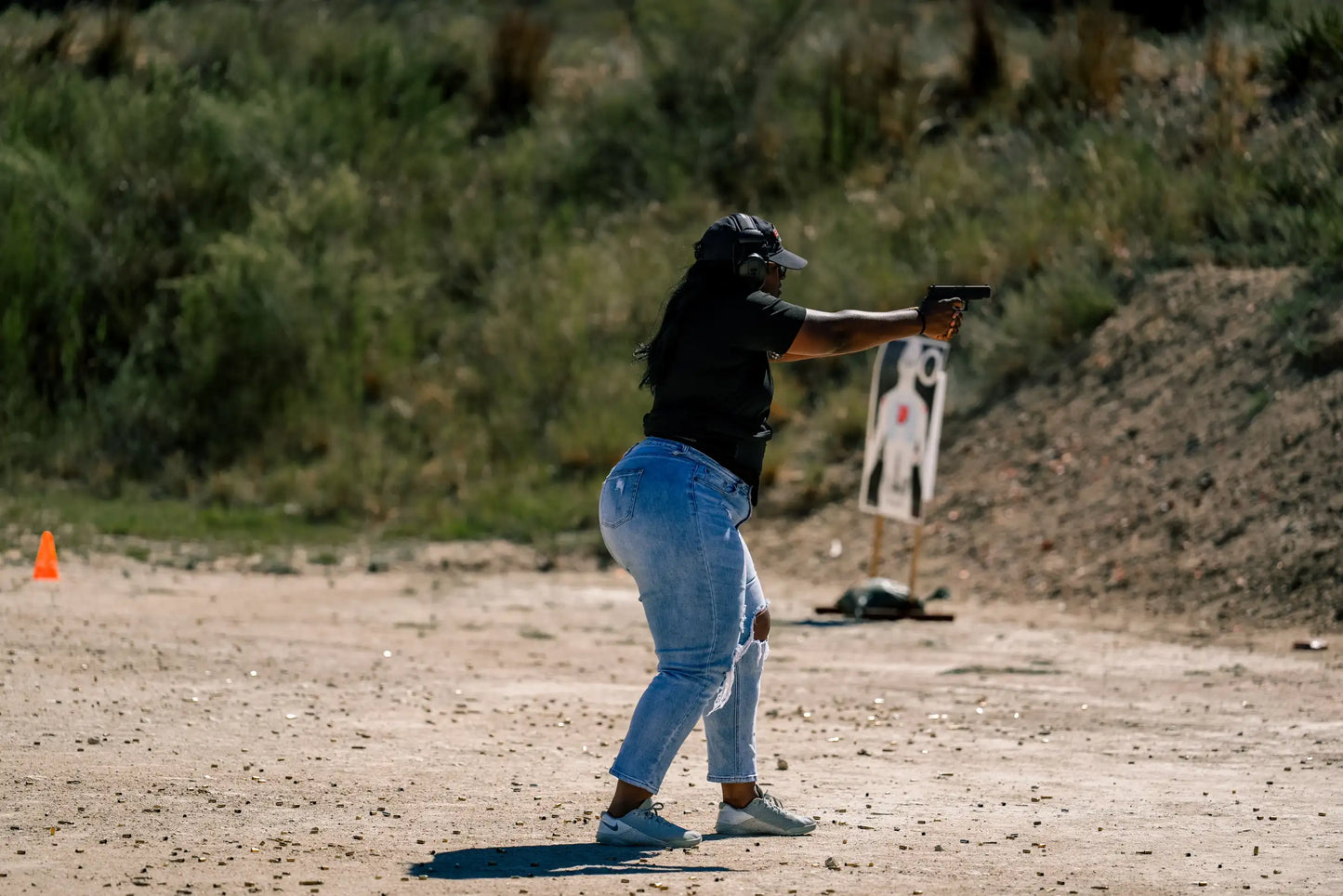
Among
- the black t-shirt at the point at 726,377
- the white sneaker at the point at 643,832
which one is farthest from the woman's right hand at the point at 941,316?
the white sneaker at the point at 643,832

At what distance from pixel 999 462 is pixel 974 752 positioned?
898 cm

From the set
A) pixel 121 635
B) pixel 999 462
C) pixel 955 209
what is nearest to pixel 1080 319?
pixel 999 462

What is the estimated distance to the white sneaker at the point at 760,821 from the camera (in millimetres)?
5988

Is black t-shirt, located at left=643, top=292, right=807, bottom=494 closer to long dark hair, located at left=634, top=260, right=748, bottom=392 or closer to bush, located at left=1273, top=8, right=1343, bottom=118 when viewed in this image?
long dark hair, located at left=634, top=260, right=748, bottom=392

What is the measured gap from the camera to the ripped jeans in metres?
5.56

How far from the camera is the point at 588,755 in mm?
7781

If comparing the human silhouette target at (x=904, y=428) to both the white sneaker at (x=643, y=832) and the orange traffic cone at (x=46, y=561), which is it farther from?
the white sneaker at (x=643, y=832)

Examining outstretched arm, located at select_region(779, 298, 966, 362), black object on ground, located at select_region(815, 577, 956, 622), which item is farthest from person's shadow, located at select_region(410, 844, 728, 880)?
black object on ground, located at select_region(815, 577, 956, 622)

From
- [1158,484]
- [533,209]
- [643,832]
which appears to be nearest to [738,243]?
[643,832]

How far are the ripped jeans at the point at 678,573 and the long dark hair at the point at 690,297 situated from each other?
0.90 feet

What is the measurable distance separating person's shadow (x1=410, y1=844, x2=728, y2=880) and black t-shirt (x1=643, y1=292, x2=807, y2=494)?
1207mm

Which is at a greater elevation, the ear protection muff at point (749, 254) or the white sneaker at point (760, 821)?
the ear protection muff at point (749, 254)

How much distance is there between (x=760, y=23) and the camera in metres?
25.2

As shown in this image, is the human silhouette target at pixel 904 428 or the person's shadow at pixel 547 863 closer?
the person's shadow at pixel 547 863
